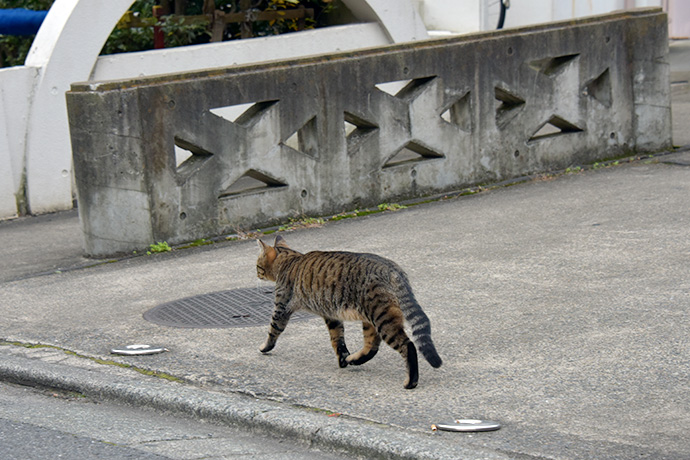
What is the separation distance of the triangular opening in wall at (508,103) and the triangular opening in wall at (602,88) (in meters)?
0.91

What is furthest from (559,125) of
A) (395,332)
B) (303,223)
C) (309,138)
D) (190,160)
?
(395,332)

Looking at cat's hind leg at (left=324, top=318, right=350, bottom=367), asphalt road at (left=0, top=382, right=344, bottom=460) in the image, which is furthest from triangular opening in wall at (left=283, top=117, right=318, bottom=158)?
asphalt road at (left=0, top=382, right=344, bottom=460)

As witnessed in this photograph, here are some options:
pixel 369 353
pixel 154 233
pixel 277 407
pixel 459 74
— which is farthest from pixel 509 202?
pixel 277 407

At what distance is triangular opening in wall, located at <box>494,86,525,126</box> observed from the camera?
10453mm

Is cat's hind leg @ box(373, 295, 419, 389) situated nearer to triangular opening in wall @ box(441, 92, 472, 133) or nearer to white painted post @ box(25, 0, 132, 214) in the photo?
triangular opening in wall @ box(441, 92, 472, 133)

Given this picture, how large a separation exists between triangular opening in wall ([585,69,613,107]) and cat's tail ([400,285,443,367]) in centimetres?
644

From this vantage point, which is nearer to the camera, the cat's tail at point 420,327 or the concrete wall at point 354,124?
the cat's tail at point 420,327

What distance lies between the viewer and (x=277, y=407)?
515 cm

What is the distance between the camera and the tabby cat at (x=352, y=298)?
5223 millimetres

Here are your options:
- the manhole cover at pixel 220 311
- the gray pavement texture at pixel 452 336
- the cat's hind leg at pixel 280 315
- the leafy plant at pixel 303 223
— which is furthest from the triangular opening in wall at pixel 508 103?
the cat's hind leg at pixel 280 315

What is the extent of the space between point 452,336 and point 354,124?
4.24m

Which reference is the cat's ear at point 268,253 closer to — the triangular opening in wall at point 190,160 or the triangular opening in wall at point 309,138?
the triangular opening in wall at point 190,160

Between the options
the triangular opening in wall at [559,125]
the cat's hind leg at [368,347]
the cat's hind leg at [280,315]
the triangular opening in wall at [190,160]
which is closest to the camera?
the cat's hind leg at [368,347]

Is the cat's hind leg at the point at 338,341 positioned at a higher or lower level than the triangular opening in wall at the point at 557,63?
lower
